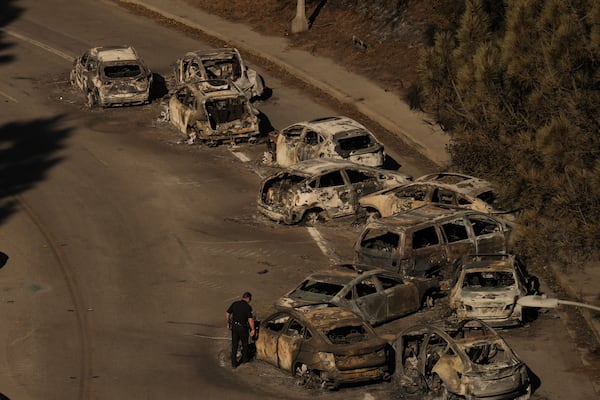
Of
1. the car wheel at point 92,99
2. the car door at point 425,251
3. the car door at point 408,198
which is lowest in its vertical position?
the car wheel at point 92,99

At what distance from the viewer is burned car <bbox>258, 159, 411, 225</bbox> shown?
31.3 meters

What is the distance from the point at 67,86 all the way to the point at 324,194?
15.4 meters

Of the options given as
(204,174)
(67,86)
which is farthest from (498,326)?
(67,86)

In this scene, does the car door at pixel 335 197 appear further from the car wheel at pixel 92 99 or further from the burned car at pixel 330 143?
the car wheel at pixel 92 99

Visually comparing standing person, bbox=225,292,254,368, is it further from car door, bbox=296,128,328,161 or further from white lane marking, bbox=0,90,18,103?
white lane marking, bbox=0,90,18,103

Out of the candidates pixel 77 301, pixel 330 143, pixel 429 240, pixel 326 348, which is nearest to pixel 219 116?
pixel 330 143


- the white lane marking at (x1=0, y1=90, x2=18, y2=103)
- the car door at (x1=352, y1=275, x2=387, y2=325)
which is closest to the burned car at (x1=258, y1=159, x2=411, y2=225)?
the car door at (x1=352, y1=275, x2=387, y2=325)

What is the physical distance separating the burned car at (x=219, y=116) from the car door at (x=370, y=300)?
39.9 feet

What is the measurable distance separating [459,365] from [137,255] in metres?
10.3

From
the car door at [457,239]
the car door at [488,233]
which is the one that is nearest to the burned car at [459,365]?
the car door at [457,239]

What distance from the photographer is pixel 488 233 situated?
92.7 feet

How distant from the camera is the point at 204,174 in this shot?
35.6m

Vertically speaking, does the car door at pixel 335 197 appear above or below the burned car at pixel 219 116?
above

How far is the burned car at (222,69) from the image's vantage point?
4112 cm
